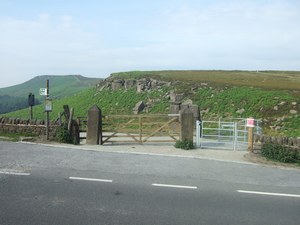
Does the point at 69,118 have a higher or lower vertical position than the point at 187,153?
higher

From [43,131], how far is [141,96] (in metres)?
33.9

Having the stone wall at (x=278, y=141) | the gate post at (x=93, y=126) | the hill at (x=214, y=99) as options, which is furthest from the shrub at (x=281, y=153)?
the hill at (x=214, y=99)

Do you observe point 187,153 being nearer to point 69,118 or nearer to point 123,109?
point 69,118

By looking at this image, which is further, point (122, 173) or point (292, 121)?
point (292, 121)

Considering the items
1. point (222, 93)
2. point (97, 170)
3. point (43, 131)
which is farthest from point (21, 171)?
point (222, 93)

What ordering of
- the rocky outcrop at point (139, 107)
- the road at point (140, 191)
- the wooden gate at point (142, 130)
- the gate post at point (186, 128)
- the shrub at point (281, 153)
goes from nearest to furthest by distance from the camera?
the road at point (140, 191) → the shrub at point (281, 153) → the gate post at point (186, 128) → the wooden gate at point (142, 130) → the rocky outcrop at point (139, 107)

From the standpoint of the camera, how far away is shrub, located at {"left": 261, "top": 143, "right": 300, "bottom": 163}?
14.0 metres

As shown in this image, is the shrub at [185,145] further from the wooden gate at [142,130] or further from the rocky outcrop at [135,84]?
the rocky outcrop at [135,84]

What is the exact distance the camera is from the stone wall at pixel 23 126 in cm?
1939

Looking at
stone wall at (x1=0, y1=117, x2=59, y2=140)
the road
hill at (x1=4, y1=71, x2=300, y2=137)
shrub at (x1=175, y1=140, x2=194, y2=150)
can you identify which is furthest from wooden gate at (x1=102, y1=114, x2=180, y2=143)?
hill at (x1=4, y1=71, x2=300, y2=137)

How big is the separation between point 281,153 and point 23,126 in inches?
516

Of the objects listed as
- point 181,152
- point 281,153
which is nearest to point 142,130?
point 181,152

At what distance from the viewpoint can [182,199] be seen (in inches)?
337

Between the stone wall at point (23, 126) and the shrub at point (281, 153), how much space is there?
1049cm
